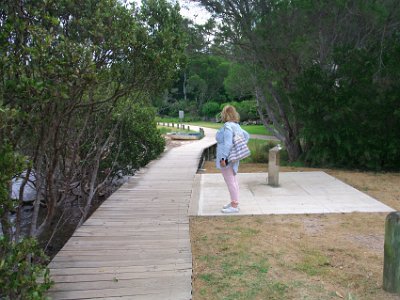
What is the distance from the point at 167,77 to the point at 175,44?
0.71 metres

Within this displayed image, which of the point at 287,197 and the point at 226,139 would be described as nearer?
the point at 226,139

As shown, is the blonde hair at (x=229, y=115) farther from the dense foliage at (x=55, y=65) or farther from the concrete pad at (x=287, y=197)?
the concrete pad at (x=287, y=197)

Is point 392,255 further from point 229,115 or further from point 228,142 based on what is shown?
point 229,115

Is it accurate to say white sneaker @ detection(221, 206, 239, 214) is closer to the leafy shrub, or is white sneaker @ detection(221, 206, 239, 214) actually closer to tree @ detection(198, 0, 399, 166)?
tree @ detection(198, 0, 399, 166)

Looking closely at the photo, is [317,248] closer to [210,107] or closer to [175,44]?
[175,44]

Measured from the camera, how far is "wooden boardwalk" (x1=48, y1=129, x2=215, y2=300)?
3.83 meters

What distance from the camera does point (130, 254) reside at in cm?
473

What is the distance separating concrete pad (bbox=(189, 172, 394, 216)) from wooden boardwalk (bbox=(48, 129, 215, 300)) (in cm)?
48

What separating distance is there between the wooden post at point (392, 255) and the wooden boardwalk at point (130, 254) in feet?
6.04

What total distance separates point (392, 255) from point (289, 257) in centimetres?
120

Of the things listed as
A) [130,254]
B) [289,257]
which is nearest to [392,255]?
[289,257]

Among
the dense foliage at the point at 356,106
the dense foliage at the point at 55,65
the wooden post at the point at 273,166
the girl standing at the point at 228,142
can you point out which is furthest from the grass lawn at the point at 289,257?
the dense foliage at the point at 356,106

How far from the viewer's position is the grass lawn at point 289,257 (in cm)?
376

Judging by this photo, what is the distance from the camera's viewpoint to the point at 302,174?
10.3 m
